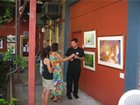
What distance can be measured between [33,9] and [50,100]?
A: 3.81 m

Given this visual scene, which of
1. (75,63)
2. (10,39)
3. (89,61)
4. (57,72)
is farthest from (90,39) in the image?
(10,39)

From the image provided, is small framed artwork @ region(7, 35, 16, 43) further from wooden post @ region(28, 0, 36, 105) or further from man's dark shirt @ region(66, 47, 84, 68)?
wooden post @ region(28, 0, 36, 105)

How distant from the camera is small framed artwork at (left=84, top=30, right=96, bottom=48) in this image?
6215mm

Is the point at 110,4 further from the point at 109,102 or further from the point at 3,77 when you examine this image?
the point at 3,77

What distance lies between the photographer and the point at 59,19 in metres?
9.87

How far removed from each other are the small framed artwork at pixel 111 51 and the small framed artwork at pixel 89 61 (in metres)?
0.43

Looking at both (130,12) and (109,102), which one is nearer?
(130,12)

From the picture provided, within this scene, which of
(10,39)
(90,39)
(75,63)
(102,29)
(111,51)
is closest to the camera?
(111,51)

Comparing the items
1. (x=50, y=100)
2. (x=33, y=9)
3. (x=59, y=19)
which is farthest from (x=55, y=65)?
(x=59, y=19)

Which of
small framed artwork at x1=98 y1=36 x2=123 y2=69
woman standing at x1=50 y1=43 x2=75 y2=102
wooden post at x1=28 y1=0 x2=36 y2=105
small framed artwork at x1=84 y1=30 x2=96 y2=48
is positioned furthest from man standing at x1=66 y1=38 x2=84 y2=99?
wooden post at x1=28 y1=0 x2=36 y2=105

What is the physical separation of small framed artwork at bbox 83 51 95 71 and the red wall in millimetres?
120

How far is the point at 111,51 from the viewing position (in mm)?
5219

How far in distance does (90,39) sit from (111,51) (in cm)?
133

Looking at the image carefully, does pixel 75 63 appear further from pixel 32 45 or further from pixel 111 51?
pixel 32 45
